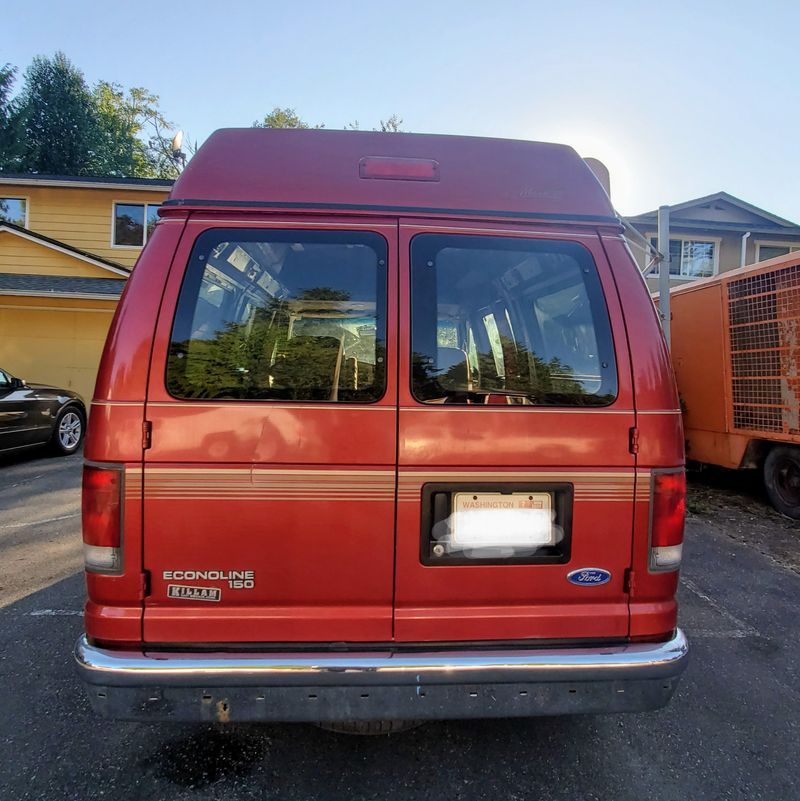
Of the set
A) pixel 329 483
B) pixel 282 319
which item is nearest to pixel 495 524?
pixel 329 483

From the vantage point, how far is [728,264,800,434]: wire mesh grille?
5.15 m

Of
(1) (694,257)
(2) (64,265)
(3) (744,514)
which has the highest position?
(1) (694,257)

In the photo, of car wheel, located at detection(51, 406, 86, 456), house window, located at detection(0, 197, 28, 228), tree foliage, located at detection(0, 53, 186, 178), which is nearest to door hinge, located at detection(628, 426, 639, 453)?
car wheel, located at detection(51, 406, 86, 456)

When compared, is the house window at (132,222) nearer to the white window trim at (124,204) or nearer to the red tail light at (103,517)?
the white window trim at (124,204)

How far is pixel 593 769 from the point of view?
6.92 ft

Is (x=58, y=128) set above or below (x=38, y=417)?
above

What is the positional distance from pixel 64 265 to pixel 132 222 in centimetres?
212

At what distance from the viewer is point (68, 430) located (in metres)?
8.36

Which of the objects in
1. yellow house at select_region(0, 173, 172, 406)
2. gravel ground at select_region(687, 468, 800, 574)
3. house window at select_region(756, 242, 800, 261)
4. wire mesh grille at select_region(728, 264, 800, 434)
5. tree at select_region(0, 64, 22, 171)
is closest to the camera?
gravel ground at select_region(687, 468, 800, 574)

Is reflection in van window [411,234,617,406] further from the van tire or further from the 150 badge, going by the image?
the van tire

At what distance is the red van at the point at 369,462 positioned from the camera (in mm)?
1733

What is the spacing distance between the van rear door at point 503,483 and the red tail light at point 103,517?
0.95 m

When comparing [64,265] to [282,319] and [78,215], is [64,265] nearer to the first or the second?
[78,215]

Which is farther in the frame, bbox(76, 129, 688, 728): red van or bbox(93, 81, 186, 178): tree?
bbox(93, 81, 186, 178): tree
